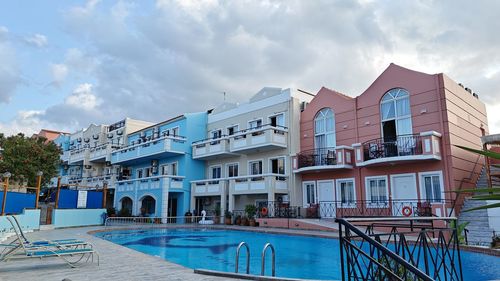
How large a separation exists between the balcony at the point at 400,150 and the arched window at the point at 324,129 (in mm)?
2755

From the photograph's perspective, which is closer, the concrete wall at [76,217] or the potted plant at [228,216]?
the concrete wall at [76,217]

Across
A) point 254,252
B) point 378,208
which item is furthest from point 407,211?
point 254,252

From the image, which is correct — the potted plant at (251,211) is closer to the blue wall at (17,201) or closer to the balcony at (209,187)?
the balcony at (209,187)

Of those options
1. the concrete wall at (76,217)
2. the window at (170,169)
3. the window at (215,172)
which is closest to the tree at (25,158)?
the concrete wall at (76,217)

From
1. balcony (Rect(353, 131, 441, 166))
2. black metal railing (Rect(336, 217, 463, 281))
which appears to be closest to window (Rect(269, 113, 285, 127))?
balcony (Rect(353, 131, 441, 166))

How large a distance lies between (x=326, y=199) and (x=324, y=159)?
251 centimetres

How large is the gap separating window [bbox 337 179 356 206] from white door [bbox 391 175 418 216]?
246 centimetres

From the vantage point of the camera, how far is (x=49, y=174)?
1113 inches

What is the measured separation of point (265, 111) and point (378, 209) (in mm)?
10740

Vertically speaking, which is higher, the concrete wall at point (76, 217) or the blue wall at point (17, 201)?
the blue wall at point (17, 201)

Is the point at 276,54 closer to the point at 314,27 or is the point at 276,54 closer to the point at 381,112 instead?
the point at 314,27

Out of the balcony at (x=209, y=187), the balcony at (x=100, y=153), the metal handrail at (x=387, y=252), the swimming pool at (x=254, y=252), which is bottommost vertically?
the swimming pool at (x=254, y=252)

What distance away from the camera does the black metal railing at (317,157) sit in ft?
71.7

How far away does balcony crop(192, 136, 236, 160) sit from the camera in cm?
2699
